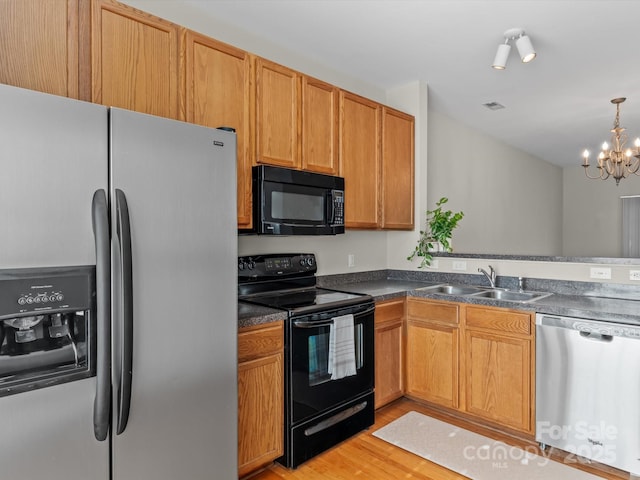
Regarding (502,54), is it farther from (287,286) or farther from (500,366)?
(287,286)

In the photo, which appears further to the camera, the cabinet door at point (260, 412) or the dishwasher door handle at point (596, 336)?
the dishwasher door handle at point (596, 336)

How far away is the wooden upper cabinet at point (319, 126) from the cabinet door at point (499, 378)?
1.58 meters

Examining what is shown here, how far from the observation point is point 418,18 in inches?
103

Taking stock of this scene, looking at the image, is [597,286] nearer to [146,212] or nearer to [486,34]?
[486,34]

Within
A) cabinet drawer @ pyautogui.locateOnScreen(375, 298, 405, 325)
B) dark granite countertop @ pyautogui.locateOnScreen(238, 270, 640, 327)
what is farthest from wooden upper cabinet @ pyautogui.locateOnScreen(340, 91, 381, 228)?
cabinet drawer @ pyautogui.locateOnScreen(375, 298, 405, 325)

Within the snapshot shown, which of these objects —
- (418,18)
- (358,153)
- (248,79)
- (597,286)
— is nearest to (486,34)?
(418,18)

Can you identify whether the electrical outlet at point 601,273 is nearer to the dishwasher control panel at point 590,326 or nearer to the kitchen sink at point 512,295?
the kitchen sink at point 512,295

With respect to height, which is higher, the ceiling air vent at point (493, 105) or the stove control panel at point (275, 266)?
the ceiling air vent at point (493, 105)

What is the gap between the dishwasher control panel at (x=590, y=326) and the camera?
83.9 inches

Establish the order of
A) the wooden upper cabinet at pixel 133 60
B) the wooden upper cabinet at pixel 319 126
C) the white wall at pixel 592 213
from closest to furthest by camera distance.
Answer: the wooden upper cabinet at pixel 133 60 → the wooden upper cabinet at pixel 319 126 → the white wall at pixel 592 213

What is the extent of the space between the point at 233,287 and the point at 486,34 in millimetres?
2474

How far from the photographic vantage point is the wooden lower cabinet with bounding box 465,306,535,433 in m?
2.52

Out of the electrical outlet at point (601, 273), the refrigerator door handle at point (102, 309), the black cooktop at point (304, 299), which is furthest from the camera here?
the electrical outlet at point (601, 273)

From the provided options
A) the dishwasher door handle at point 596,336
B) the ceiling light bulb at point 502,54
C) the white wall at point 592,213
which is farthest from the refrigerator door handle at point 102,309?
the white wall at point 592,213
